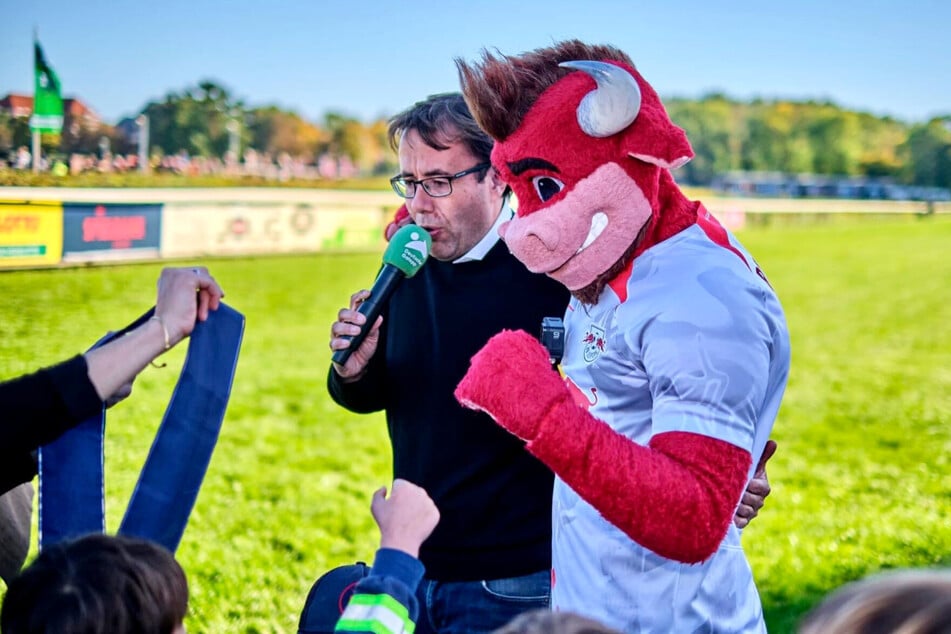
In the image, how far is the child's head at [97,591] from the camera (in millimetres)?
1340

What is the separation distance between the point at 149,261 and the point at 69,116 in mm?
7355

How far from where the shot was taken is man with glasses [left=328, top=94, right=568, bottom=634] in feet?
7.25

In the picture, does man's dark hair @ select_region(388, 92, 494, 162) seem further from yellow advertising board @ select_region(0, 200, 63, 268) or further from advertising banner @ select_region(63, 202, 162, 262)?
advertising banner @ select_region(63, 202, 162, 262)

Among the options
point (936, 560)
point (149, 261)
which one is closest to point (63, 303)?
point (149, 261)

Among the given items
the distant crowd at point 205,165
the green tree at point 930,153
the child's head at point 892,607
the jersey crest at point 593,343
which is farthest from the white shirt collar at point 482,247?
the green tree at point 930,153

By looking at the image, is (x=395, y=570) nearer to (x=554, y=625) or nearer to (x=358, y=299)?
(x=554, y=625)

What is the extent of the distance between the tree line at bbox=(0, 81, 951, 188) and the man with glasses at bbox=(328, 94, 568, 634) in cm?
34

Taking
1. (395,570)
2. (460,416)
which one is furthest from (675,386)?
(460,416)

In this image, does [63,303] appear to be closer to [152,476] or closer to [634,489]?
[152,476]

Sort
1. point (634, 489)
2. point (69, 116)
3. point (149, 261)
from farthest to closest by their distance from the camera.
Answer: point (149, 261) → point (69, 116) → point (634, 489)

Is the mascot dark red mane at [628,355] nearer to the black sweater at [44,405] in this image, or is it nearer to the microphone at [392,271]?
the microphone at [392,271]

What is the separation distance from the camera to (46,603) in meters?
1.35

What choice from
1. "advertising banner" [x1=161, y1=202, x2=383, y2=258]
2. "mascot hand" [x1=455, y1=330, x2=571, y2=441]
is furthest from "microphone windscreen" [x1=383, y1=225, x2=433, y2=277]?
"advertising banner" [x1=161, y1=202, x2=383, y2=258]

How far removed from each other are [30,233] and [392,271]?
9.83 m
